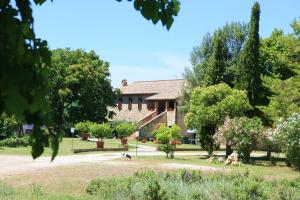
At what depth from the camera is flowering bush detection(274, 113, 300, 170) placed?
26.1 m

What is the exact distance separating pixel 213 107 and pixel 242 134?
4.00m

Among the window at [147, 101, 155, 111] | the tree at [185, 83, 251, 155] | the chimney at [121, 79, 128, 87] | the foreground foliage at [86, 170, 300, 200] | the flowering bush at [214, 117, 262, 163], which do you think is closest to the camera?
the foreground foliage at [86, 170, 300, 200]

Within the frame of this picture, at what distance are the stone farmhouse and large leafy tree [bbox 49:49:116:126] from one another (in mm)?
6370

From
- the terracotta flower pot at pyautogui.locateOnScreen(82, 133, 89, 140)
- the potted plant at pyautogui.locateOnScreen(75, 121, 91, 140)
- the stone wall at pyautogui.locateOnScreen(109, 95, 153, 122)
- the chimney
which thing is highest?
the chimney

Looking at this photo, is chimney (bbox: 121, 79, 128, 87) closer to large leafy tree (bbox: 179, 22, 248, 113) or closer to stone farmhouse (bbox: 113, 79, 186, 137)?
stone farmhouse (bbox: 113, 79, 186, 137)

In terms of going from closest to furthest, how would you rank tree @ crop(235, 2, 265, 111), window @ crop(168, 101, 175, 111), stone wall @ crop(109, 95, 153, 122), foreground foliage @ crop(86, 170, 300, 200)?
foreground foliage @ crop(86, 170, 300, 200)
tree @ crop(235, 2, 265, 111)
window @ crop(168, 101, 175, 111)
stone wall @ crop(109, 95, 153, 122)

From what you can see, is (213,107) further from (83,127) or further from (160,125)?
(83,127)

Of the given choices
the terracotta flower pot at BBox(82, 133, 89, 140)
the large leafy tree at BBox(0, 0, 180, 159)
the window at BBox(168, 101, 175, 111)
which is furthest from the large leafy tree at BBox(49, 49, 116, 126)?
the large leafy tree at BBox(0, 0, 180, 159)

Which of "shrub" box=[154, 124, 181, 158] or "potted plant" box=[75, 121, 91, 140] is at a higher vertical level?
"potted plant" box=[75, 121, 91, 140]

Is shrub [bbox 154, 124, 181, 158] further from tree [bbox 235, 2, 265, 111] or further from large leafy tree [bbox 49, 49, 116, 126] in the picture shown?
large leafy tree [bbox 49, 49, 116, 126]

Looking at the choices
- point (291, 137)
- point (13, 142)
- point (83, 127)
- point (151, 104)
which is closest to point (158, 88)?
point (151, 104)

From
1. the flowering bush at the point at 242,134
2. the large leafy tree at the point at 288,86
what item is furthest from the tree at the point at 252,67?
the flowering bush at the point at 242,134

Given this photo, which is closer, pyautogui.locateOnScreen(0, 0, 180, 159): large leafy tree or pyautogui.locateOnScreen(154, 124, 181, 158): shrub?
pyautogui.locateOnScreen(0, 0, 180, 159): large leafy tree

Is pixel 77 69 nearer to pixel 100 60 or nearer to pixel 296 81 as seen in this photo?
pixel 100 60
